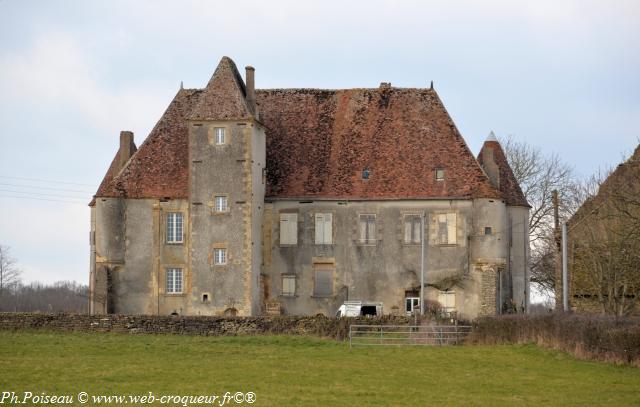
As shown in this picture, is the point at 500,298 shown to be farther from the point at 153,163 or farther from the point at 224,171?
the point at 153,163

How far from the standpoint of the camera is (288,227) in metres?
57.1

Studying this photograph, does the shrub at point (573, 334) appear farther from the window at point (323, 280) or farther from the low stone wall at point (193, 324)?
the window at point (323, 280)

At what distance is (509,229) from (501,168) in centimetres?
327

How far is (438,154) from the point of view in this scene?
189ft

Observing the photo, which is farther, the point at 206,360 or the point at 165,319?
the point at 165,319

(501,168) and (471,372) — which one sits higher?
(501,168)

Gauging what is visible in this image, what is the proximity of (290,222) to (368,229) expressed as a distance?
12.4 feet

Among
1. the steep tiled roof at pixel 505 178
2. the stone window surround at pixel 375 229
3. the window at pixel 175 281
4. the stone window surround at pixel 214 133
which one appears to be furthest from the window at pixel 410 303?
the stone window surround at pixel 214 133

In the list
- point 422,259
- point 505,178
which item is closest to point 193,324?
point 422,259

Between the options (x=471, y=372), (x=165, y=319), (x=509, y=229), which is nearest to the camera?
(x=471, y=372)

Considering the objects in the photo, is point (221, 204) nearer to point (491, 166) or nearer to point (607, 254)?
point (491, 166)

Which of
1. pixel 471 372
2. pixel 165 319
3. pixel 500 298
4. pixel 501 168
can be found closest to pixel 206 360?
pixel 471 372

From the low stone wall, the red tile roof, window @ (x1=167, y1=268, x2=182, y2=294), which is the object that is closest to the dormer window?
the red tile roof

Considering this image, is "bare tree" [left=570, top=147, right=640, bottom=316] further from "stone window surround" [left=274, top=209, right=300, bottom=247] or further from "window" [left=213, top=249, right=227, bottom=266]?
"window" [left=213, top=249, right=227, bottom=266]
